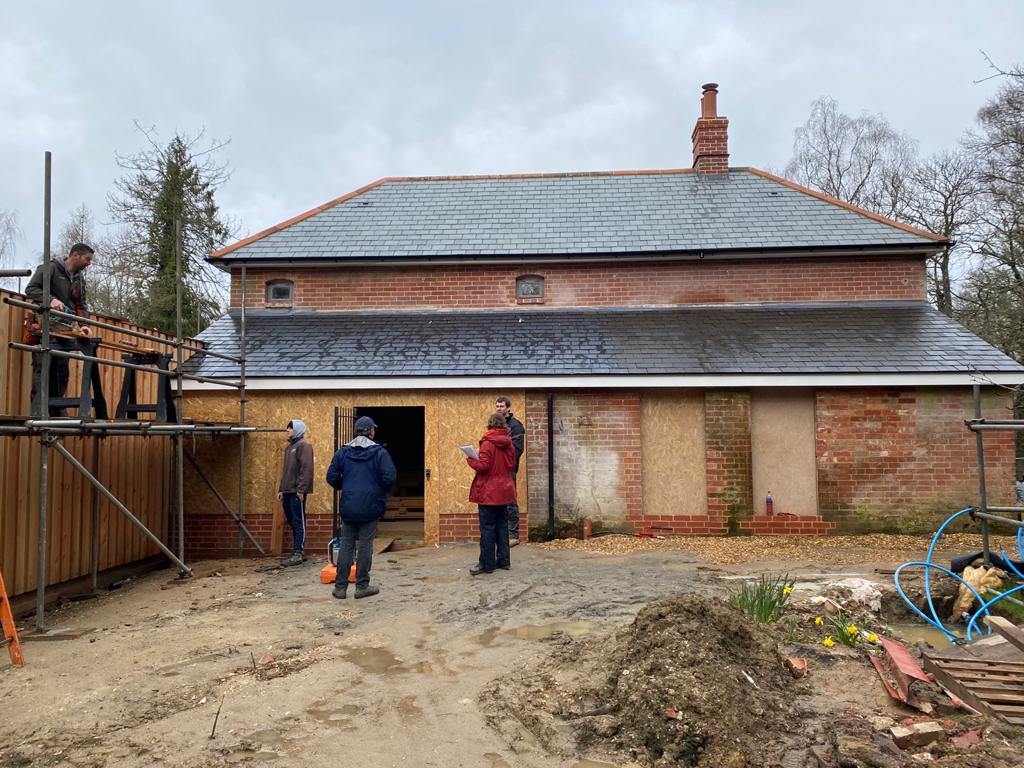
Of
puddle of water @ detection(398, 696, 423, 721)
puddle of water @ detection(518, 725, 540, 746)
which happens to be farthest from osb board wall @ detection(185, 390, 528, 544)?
puddle of water @ detection(518, 725, 540, 746)

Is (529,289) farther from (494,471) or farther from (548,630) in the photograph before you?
(548,630)

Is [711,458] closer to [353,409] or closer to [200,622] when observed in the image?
[353,409]

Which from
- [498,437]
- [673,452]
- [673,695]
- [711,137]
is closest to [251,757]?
[673,695]

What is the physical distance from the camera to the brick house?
10109 millimetres

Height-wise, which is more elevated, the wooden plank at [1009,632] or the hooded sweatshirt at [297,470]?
the hooded sweatshirt at [297,470]

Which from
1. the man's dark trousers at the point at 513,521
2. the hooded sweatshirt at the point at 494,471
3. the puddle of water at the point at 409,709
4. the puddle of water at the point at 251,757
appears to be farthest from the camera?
the man's dark trousers at the point at 513,521

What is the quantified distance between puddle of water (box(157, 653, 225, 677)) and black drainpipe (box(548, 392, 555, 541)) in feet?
19.2

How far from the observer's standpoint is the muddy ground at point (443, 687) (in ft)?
11.5

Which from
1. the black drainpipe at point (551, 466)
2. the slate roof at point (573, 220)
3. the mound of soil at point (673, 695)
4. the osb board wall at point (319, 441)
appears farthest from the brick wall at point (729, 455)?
the mound of soil at point (673, 695)

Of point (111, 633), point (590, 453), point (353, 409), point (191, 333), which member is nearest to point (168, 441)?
point (353, 409)

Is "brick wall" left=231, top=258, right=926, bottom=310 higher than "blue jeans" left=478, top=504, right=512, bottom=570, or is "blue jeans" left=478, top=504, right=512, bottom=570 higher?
"brick wall" left=231, top=258, right=926, bottom=310

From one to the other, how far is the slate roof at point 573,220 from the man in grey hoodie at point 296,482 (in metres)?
4.73

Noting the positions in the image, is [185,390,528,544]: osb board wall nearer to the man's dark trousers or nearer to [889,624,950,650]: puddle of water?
the man's dark trousers

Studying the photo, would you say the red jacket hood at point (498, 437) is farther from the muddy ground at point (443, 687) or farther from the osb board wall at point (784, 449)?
the osb board wall at point (784, 449)
